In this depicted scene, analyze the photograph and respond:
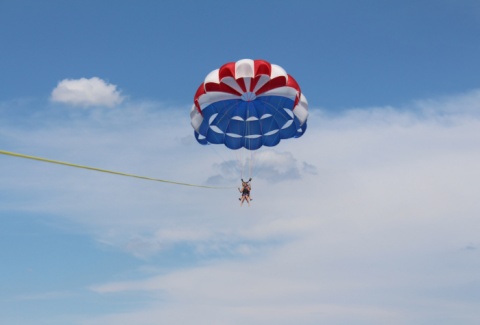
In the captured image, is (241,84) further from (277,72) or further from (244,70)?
(277,72)

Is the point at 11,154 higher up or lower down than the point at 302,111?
lower down

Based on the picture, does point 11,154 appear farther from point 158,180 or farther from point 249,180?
point 249,180

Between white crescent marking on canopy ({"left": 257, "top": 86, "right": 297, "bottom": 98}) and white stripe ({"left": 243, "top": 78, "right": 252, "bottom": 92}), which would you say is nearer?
white stripe ({"left": 243, "top": 78, "right": 252, "bottom": 92})

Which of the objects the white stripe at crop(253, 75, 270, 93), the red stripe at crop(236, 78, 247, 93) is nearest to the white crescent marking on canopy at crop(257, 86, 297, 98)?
the white stripe at crop(253, 75, 270, 93)

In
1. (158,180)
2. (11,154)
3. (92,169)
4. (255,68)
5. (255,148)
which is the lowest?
(11,154)

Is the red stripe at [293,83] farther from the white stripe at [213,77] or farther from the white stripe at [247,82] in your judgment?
the white stripe at [213,77]

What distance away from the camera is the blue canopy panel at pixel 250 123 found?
94.7ft

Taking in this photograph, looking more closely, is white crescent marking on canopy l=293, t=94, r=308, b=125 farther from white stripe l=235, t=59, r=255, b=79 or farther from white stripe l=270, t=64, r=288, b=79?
white stripe l=235, t=59, r=255, b=79

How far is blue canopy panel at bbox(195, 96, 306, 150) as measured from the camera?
28875 mm

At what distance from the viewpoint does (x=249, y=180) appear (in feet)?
92.0

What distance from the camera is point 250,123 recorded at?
30281 mm

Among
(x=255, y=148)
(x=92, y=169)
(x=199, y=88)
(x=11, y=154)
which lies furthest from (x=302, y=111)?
(x=11, y=154)

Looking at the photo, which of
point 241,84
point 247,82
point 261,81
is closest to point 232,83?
point 241,84

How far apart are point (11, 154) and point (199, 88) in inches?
752
